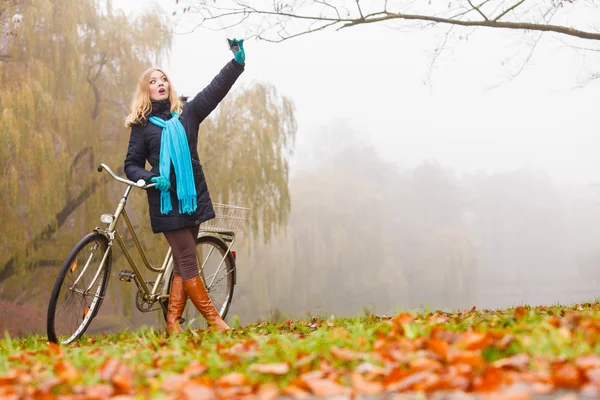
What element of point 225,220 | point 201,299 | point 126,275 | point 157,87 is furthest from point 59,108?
point 201,299

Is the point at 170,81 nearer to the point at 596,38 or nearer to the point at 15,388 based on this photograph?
the point at 15,388

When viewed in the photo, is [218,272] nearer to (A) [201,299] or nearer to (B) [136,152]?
(A) [201,299]

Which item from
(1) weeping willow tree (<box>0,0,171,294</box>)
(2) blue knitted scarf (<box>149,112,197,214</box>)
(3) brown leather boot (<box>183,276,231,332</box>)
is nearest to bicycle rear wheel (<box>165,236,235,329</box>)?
(3) brown leather boot (<box>183,276,231,332</box>)

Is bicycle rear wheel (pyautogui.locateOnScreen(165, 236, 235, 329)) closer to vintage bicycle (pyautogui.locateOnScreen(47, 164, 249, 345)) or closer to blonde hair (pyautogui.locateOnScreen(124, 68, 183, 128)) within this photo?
vintage bicycle (pyautogui.locateOnScreen(47, 164, 249, 345))

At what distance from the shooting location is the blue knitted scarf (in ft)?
12.1

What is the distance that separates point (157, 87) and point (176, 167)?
57 cm

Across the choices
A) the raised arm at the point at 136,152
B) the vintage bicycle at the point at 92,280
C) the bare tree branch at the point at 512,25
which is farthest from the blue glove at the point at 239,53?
the bare tree branch at the point at 512,25

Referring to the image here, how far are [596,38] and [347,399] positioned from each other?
5.27 metres

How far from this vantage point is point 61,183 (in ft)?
26.9

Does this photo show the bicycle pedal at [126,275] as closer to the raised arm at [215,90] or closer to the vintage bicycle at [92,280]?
the vintage bicycle at [92,280]

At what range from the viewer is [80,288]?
3672 millimetres

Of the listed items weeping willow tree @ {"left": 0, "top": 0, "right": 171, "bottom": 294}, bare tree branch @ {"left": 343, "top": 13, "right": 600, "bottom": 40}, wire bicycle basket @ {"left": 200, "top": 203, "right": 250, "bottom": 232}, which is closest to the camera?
wire bicycle basket @ {"left": 200, "top": 203, "right": 250, "bottom": 232}

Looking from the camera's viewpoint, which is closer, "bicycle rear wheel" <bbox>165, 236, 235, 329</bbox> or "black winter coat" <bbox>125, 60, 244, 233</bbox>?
"black winter coat" <bbox>125, 60, 244, 233</bbox>

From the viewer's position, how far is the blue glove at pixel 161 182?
143 inches
